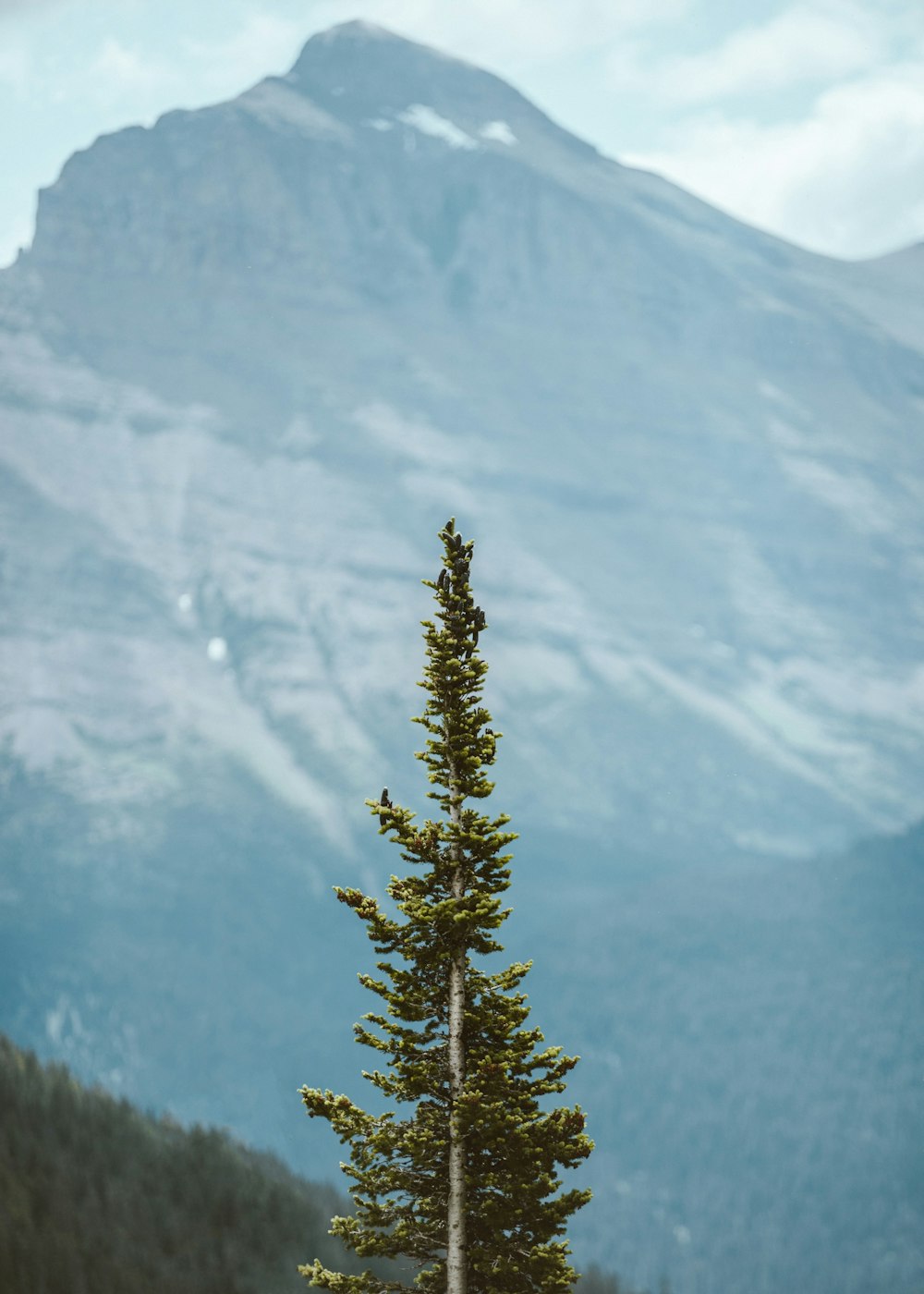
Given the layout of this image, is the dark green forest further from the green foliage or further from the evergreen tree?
the evergreen tree

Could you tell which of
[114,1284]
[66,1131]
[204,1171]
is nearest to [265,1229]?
[204,1171]

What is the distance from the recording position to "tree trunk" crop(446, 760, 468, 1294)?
29.2 m

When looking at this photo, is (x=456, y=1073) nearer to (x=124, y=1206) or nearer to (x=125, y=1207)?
(x=125, y=1207)

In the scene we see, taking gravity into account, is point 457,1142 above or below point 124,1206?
below

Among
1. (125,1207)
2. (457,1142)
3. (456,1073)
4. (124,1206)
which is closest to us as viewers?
(457,1142)

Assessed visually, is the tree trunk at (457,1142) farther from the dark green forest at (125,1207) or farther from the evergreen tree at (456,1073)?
the dark green forest at (125,1207)

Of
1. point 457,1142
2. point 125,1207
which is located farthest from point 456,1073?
point 125,1207

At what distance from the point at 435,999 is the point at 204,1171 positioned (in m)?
165

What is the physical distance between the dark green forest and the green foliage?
15 cm

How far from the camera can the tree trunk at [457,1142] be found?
29219mm

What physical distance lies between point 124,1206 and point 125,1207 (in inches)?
7.0

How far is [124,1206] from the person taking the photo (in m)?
162

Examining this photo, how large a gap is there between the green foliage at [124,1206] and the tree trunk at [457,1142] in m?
113

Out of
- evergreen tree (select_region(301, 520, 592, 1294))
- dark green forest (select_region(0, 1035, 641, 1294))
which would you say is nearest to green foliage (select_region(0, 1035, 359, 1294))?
dark green forest (select_region(0, 1035, 641, 1294))
